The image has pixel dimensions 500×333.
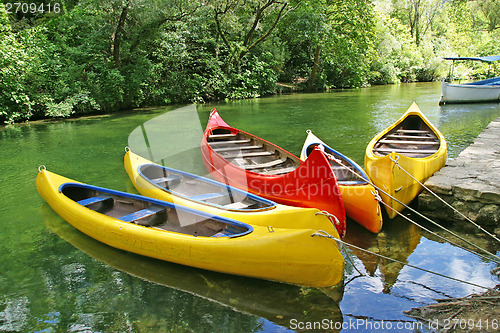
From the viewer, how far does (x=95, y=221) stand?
4855mm

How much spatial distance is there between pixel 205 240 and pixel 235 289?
623 mm

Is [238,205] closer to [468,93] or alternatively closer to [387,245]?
[387,245]

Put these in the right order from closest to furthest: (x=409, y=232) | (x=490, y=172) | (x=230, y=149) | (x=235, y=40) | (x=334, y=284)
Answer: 1. (x=334, y=284)
2. (x=409, y=232)
3. (x=490, y=172)
4. (x=230, y=149)
5. (x=235, y=40)

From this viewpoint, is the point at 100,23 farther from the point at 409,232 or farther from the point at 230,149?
the point at 409,232

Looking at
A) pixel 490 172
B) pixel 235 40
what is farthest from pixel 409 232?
pixel 235 40

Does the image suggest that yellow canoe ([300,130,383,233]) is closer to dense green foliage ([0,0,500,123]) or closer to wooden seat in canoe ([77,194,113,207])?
wooden seat in canoe ([77,194,113,207])

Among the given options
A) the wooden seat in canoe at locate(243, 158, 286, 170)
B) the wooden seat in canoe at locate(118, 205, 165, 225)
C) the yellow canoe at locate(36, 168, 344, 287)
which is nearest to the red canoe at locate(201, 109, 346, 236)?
the wooden seat in canoe at locate(243, 158, 286, 170)

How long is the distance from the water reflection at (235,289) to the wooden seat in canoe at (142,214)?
0.46m

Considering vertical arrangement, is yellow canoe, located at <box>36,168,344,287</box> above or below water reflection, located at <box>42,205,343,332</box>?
above

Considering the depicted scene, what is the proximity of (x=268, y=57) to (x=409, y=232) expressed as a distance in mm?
21769

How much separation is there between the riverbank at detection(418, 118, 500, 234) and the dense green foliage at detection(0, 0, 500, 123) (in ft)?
49.4

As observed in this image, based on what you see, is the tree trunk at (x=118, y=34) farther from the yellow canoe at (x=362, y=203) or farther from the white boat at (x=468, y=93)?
the white boat at (x=468, y=93)

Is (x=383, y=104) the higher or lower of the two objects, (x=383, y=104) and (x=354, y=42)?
the lower

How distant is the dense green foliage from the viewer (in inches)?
635
